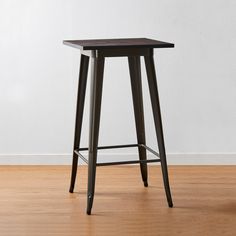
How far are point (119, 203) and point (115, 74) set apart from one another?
44.0 inches

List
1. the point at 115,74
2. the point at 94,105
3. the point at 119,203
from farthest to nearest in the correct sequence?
the point at 115,74, the point at 119,203, the point at 94,105

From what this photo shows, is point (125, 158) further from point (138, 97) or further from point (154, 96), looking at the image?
point (154, 96)

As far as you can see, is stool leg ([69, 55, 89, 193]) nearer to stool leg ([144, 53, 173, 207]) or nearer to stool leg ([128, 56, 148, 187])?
stool leg ([128, 56, 148, 187])

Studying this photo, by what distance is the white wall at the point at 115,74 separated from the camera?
13.1 ft

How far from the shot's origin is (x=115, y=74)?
405 centimetres

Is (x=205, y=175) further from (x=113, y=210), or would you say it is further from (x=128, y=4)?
(x=128, y=4)

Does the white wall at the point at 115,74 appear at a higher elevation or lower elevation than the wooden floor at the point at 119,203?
higher

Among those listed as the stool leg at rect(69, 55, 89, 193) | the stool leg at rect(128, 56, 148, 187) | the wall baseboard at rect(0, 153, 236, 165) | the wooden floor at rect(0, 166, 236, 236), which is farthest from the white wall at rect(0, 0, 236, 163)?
the stool leg at rect(69, 55, 89, 193)

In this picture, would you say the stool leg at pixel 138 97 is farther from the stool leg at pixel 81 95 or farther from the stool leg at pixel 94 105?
the stool leg at pixel 94 105

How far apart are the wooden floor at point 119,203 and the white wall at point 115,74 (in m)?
0.21

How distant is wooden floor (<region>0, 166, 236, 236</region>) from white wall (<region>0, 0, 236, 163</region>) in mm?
211

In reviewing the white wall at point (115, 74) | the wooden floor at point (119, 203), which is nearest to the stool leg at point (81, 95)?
the wooden floor at point (119, 203)

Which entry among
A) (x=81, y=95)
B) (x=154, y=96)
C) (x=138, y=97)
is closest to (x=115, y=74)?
(x=138, y=97)

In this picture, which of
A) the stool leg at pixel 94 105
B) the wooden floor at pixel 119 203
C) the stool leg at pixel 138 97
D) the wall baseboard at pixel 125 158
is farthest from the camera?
the wall baseboard at pixel 125 158
